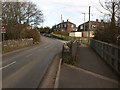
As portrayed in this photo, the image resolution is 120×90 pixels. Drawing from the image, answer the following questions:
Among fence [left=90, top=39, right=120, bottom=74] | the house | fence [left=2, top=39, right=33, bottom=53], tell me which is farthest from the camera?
fence [left=2, top=39, right=33, bottom=53]

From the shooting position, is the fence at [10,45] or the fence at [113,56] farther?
the fence at [10,45]

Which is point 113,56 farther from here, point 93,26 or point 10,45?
point 93,26

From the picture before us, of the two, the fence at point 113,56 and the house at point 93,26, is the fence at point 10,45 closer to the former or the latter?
the house at point 93,26

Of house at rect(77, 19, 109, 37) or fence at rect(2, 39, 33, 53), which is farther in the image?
fence at rect(2, 39, 33, 53)

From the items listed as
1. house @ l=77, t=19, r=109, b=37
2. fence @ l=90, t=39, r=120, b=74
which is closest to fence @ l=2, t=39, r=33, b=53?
house @ l=77, t=19, r=109, b=37

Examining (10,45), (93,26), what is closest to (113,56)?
(10,45)

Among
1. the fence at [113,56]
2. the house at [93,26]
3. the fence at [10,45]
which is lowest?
the fence at [10,45]

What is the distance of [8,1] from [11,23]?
13.9ft

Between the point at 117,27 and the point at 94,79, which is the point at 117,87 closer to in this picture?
the point at 94,79

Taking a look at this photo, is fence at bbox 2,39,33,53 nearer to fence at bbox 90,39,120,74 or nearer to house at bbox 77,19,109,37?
house at bbox 77,19,109,37

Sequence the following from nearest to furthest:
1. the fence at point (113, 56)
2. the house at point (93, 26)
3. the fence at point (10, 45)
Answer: the fence at point (113, 56) < the house at point (93, 26) < the fence at point (10, 45)

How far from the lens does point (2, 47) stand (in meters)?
39.2

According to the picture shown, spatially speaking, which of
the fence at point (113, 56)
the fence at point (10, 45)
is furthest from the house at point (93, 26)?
the fence at point (113, 56)

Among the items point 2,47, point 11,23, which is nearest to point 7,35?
point 11,23
